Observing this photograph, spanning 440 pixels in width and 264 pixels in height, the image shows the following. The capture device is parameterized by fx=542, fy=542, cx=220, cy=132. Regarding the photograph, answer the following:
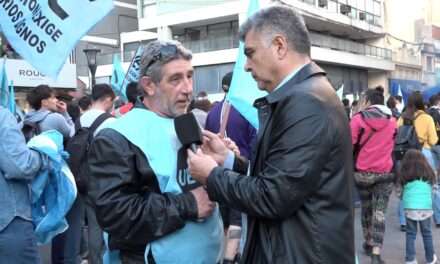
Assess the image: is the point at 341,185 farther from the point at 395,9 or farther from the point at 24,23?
the point at 395,9

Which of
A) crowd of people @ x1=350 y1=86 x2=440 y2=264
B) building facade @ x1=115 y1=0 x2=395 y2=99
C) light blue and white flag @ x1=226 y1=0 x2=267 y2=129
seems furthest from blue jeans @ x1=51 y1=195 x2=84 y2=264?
building facade @ x1=115 y1=0 x2=395 y2=99

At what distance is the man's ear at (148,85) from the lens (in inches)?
95.3

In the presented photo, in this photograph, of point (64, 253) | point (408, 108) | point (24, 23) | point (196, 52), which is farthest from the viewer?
point (196, 52)

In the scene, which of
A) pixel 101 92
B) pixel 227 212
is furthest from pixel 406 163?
pixel 101 92

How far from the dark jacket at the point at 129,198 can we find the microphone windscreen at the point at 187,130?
0.18 metres

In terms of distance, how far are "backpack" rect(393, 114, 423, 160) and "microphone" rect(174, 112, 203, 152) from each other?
250 inches

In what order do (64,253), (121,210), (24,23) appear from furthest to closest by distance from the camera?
(64,253) < (24,23) < (121,210)

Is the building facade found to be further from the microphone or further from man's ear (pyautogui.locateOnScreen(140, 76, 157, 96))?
the microphone

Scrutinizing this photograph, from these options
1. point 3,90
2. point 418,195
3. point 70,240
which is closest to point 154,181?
point 3,90

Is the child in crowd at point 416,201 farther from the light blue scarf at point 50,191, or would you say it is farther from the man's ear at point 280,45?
the man's ear at point 280,45

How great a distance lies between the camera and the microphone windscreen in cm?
228

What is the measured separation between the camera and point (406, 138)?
7.98 m

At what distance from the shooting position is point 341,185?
2023 mm

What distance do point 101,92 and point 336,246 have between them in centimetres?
411
